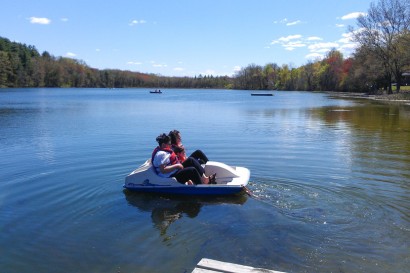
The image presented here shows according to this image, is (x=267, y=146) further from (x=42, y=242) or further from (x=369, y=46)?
(x=369, y=46)

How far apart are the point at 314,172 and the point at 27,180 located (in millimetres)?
8289

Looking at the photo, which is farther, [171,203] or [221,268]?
[171,203]

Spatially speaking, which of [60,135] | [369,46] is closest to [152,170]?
[60,135]

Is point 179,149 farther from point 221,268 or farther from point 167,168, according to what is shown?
point 221,268

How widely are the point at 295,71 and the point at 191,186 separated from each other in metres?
144

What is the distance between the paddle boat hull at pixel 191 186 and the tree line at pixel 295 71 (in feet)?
168

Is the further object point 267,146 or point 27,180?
point 267,146

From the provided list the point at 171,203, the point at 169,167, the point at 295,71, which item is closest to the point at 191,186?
the point at 171,203

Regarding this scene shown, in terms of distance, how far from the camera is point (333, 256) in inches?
251

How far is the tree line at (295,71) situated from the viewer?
62.0 metres

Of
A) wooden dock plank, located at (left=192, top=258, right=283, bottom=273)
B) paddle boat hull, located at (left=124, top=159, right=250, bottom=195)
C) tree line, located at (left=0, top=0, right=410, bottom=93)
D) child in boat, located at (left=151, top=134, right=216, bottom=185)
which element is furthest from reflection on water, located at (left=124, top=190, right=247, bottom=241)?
tree line, located at (left=0, top=0, right=410, bottom=93)

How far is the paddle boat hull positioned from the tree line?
51.1 metres

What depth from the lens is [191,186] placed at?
9258 millimetres

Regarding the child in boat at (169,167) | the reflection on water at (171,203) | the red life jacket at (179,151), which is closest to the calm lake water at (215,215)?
the reflection on water at (171,203)
